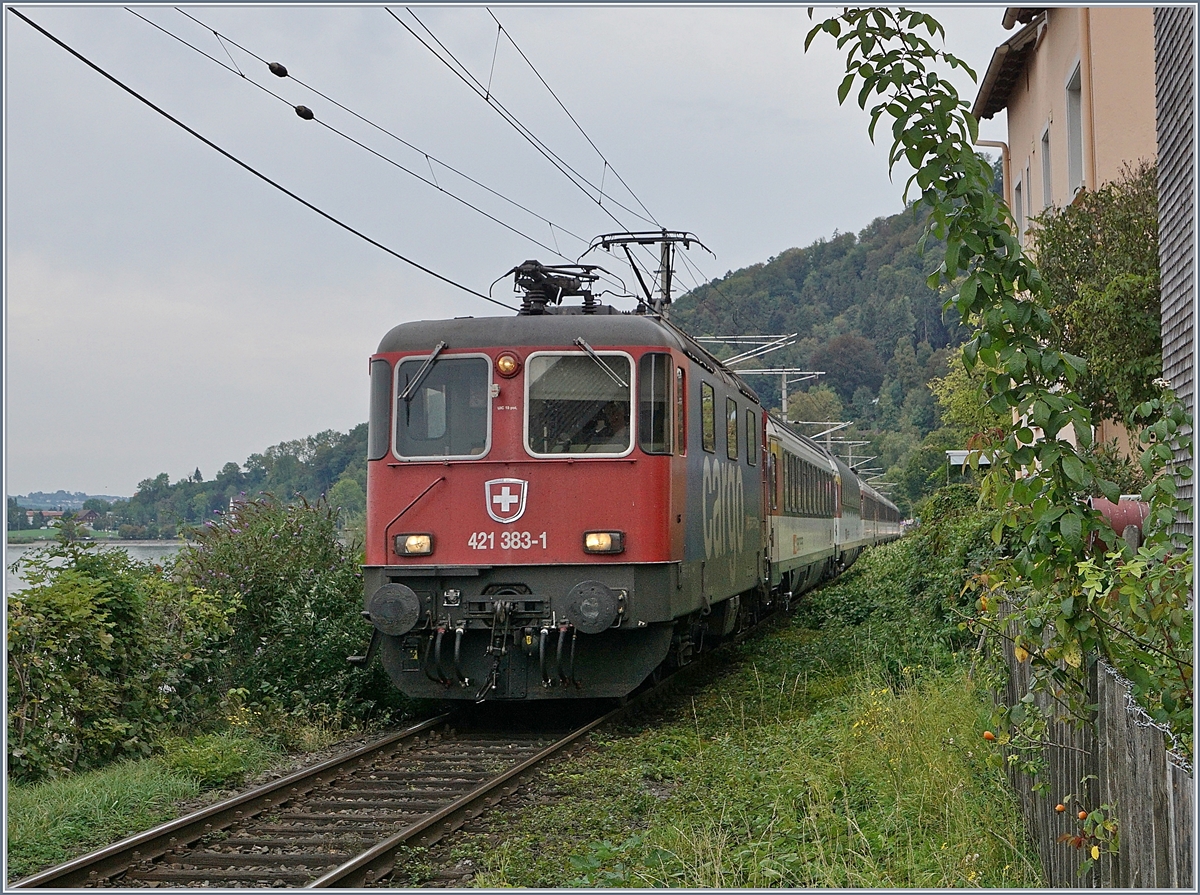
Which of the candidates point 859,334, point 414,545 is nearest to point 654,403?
point 414,545

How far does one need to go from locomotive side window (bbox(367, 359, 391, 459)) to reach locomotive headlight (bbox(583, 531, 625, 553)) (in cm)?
186

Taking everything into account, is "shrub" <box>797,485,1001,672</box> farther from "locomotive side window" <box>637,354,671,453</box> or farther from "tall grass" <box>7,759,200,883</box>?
"tall grass" <box>7,759,200,883</box>

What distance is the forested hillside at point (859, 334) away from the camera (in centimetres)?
8469

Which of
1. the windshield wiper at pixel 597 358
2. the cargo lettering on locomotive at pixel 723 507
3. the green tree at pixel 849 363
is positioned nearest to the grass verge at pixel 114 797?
the windshield wiper at pixel 597 358

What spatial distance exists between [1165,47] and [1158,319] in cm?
383

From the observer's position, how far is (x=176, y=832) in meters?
6.40

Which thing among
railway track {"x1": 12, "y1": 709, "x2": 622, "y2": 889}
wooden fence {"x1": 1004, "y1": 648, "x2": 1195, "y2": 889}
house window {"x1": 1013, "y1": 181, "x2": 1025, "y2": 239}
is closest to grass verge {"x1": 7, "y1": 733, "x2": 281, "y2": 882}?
railway track {"x1": 12, "y1": 709, "x2": 622, "y2": 889}

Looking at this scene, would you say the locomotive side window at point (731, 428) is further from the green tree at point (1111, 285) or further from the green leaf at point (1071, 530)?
the green leaf at point (1071, 530)

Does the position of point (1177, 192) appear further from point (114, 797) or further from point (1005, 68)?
point (1005, 68)

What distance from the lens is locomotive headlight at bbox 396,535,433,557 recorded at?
31.7 ft

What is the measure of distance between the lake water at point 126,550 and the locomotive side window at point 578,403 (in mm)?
3237

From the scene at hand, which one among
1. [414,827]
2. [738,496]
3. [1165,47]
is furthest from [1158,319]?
[414,827]

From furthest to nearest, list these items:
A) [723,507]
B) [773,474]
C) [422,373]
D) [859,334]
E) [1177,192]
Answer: [859,334] → [773,474] → [723,507] → [422,373] → [1177,192]

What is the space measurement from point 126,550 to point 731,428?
6.04m
